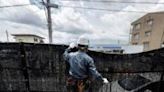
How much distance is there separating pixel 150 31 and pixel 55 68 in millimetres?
35111

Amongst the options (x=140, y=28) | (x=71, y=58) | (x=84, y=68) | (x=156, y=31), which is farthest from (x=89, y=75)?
(x=140, y=28)

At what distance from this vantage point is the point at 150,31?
3534 centimetres

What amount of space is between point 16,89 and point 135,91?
275 cm

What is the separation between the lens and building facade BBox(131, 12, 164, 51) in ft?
107

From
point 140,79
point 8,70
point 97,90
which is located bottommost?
point 97,90

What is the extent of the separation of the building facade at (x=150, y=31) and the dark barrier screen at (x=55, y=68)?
28571mm

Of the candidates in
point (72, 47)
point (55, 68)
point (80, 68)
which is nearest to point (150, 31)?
point (55, 68)

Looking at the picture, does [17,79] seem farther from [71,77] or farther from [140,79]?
[140,79]

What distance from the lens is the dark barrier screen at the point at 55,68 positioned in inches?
151

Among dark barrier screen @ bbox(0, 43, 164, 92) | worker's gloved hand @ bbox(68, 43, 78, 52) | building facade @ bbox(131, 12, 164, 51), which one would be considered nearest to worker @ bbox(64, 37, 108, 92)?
worker's gloved hand @ bbox(68, 43, 78, 52)

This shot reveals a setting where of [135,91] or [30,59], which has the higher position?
[30,59]

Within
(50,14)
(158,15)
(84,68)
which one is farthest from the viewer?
(158,15)

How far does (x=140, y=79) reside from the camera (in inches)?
153

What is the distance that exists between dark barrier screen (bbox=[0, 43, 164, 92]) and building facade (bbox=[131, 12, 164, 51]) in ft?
→ 93.7
